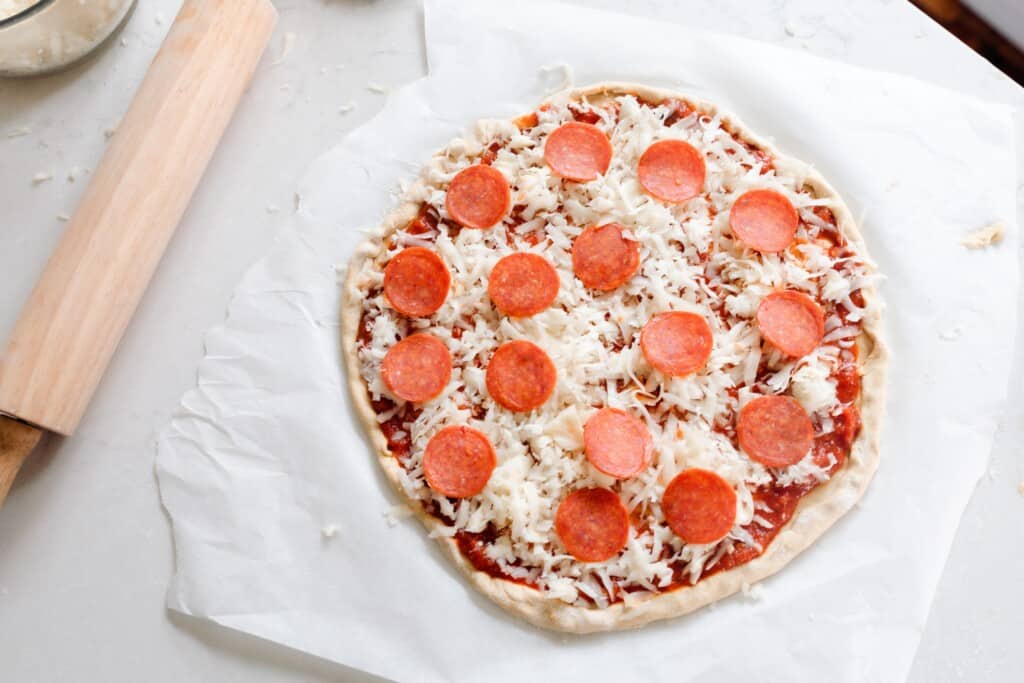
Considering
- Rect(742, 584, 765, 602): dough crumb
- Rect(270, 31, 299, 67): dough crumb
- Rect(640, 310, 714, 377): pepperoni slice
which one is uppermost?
Rect(270, 31, 299, 67): dough crumb

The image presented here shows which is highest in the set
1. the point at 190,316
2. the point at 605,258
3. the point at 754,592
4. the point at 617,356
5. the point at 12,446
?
the point at 605,258

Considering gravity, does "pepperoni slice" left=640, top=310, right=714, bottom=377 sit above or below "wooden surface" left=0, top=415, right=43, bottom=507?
above

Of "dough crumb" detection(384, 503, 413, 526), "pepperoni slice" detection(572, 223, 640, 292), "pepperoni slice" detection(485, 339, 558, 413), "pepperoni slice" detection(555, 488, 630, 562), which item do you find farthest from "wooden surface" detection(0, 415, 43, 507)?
"pepperoni slice" detection(572, 223, 640, 292)

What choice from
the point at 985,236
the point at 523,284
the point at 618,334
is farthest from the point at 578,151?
the point at 985,236

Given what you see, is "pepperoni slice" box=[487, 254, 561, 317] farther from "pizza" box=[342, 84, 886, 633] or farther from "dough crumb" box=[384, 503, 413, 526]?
"dough crumb" box=[384, 503, 413, 526]

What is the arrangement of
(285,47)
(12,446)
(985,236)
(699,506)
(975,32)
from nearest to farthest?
(699,506), (12,446), (985,236), (285,47), (975,32)

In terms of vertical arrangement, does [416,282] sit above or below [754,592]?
above

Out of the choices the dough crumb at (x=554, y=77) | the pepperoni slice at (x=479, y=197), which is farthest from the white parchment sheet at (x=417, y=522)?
the pepperoni slice at (x=479, y=197)

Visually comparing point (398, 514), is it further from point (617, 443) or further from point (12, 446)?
point (12, 446)
